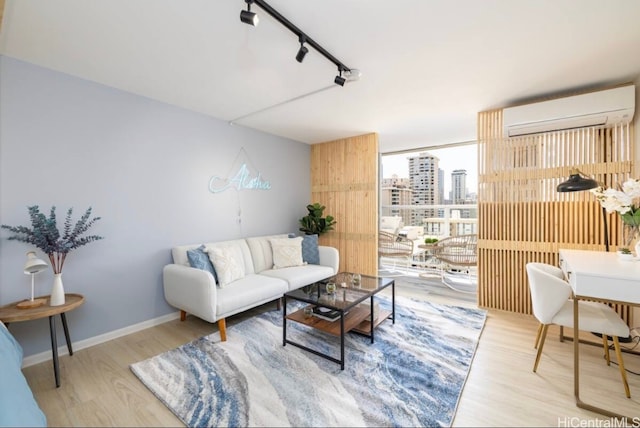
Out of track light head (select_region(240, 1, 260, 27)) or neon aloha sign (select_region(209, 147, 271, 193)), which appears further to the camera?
neon aloha sign (select_region(209, 147, 271, 193))

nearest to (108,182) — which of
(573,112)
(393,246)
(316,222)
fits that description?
(316,222)

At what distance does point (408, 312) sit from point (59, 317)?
12.0ft

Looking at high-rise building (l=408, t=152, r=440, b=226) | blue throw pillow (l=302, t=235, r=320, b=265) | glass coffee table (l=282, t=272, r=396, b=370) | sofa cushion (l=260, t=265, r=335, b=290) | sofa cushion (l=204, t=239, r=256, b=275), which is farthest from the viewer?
high-rise building (l=408, t=152, r=440, b=226)

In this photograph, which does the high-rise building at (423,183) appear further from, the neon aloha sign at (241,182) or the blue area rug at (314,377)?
the neon aloha sign at (241,182)

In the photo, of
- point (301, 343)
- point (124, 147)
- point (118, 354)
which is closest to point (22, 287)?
point (118, 354)

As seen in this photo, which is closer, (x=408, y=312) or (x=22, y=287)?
(x=22, y=287)

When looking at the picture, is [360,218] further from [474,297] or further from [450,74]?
[450,74]

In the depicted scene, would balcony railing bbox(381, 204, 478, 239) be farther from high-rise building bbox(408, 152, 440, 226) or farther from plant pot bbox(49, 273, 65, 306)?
plant pot bbox(49, 273, 65, 306)

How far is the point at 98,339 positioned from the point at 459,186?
18.3 feet

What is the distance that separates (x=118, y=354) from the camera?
2434mm

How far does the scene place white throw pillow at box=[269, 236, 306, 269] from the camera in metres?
3.84

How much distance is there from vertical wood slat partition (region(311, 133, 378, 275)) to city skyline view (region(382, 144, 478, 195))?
1355mm

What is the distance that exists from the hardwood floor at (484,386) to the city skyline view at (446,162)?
2.74m

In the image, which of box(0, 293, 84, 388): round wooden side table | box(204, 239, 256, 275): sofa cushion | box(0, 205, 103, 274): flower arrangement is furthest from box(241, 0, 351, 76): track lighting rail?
box(0, 293, 84, 388): round wooden side table
